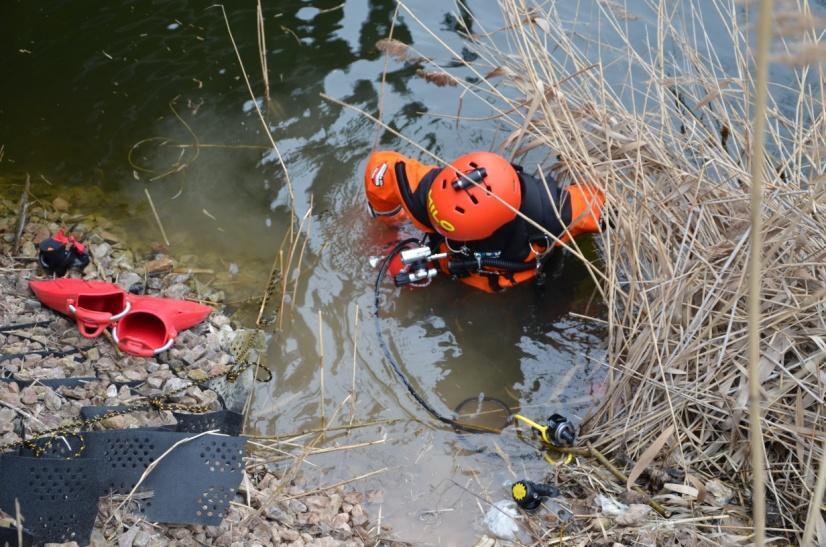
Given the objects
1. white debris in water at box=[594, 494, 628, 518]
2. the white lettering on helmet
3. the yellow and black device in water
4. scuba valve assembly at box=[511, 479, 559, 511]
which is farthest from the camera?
the white lettering on helmet

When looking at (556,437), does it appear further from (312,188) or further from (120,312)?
(312,188)

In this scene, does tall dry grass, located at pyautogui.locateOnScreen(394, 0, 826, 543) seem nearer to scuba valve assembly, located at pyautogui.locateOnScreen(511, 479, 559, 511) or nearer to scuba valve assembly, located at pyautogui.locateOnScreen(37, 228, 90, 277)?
scuba valve assembly, located at pyautogui.locateOnScreen(511, 479, 559, 511)

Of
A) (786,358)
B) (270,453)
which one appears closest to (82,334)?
(270,453)

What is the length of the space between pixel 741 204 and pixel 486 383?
5.56ft

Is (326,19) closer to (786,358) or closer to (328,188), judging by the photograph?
(328,188)

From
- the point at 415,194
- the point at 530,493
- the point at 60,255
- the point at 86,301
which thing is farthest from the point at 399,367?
the point at 60,255

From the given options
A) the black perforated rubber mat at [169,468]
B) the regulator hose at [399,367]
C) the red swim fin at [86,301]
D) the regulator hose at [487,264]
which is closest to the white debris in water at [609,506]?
the regulator hose at [399,367]

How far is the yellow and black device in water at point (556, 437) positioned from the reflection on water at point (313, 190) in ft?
0.27

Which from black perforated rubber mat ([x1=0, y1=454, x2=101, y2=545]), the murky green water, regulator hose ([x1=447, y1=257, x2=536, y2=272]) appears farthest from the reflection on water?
black perforated rubber mat ([x1=0, y1=454, x2=101, y2=545])

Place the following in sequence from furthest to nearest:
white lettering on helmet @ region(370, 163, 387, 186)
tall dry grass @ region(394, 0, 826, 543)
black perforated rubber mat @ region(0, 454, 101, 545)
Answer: white lettering on helmet @ region(370, 163, 387, 186)
tall dry grass @ region(394, 0, 826, 543)
black perforated rubber mat @ region(0, 454, 101, 545)

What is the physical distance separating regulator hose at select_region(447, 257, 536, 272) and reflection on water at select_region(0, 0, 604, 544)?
0.52 meters

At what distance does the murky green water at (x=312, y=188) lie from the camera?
3994mm

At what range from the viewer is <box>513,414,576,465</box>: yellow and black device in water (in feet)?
12.2

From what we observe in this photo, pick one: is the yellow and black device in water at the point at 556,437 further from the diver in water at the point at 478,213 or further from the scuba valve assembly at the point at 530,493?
the diver in water at the point at 478,213
